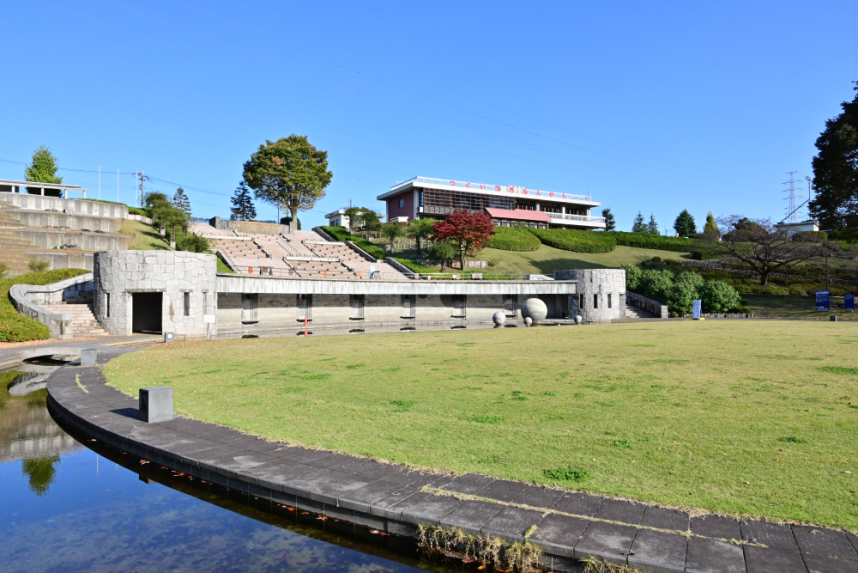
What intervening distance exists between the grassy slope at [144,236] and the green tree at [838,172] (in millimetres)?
60227

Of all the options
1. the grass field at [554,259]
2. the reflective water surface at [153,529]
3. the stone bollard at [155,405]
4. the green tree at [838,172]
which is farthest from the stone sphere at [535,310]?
the reflective water surface at [153,529]

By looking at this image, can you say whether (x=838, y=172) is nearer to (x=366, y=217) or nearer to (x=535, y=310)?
(x=535, y=310)

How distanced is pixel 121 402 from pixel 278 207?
195ft

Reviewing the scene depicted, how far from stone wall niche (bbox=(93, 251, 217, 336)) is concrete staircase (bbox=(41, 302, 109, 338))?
0.40 meters

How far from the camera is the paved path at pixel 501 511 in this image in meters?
5.05

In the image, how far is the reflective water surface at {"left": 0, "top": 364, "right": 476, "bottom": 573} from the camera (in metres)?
5.96

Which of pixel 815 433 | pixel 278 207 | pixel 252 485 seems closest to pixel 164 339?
pixel 252 485

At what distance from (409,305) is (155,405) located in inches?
1407

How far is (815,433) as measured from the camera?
28.9 ft

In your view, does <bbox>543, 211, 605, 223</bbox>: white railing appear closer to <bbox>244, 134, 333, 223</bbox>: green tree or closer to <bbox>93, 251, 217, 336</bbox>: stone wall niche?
<bbox>244, 134, 333, 223</bbox>: green tree

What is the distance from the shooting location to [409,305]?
151 feet

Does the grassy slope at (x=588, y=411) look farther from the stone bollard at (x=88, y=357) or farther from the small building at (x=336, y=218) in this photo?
the small building at (x=336, y=218)

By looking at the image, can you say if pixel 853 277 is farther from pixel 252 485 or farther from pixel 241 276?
pixel 252 485

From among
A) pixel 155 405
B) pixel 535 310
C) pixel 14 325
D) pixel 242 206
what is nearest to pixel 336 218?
pixel 242 206
